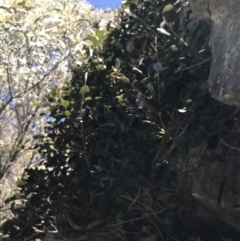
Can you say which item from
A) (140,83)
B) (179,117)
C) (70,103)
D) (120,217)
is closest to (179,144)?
(179,117)

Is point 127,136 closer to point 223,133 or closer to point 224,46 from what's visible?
point 223,133

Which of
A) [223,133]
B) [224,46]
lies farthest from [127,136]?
[224,46]

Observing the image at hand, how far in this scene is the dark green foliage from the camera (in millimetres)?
3955

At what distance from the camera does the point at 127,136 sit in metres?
4.39

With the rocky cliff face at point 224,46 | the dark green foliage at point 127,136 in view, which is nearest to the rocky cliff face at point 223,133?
the rocky cliff face at point 224,46

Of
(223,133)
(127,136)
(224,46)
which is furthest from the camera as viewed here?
(127,136)

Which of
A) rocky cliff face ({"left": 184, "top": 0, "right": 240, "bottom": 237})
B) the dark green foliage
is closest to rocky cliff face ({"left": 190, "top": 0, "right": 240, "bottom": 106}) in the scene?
rocky cliff face ({"left": 184, "top": 0, "right": 240, "bottom": 237})

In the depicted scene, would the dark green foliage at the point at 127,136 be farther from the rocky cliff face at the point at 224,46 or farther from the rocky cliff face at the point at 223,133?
the rocky cliff face at the point at 224,46

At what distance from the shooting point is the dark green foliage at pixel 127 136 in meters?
3.96

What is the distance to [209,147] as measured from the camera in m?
3.93

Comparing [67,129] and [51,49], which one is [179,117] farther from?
[51,49]

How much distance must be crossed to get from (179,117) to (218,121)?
0.88 feet

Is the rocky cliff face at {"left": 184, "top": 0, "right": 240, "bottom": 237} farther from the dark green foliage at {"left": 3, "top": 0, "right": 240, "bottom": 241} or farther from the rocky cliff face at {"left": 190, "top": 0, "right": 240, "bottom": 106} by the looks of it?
the dark green foliage at {"left": 3, "top": 0, "right": 240, "bottom": 241}

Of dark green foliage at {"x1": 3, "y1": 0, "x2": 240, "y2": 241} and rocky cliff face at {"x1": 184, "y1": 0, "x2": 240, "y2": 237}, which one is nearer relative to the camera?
rocky cliff face at {"x1": 184, "y1": 0, "x2": 240, "y2": 237}
